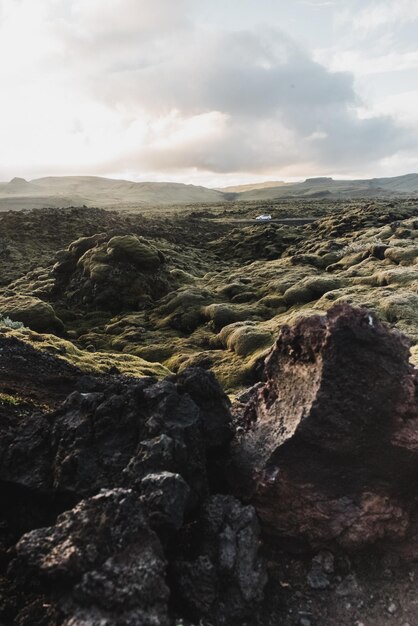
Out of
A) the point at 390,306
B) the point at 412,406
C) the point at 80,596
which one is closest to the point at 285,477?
the point at 412,406

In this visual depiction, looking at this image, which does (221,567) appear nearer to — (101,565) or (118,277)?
(101,565)

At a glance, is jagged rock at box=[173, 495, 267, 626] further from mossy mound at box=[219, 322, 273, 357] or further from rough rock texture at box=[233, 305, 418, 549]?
mossy mound at box=[219, 322, 273, 357]

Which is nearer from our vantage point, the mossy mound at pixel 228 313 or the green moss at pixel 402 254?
the mossy mound at pixel 228 313

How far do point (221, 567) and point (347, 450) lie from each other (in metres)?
3.93

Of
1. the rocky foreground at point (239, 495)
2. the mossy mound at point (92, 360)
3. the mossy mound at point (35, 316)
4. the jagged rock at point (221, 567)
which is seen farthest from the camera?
the mossy mound at point (35, 316)

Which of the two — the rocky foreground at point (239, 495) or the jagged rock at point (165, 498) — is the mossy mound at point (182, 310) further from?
the jagged rock at point (165, 498)

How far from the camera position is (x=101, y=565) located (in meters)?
8.84

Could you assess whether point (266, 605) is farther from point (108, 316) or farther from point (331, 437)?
point (108, 316)

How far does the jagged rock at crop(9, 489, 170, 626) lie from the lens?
8359 mm

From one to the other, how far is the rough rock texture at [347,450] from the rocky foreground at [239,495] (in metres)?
0.03

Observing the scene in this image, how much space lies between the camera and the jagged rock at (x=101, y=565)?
836cm

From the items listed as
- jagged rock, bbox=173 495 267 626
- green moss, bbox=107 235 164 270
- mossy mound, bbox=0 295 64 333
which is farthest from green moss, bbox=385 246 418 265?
jagged rock, bbox=173 495 267 626

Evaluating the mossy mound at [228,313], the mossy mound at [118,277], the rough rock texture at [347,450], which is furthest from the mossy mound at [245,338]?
the rough rock texture at [347,450]

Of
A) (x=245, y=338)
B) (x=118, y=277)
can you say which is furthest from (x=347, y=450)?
(x=118, y=277)
